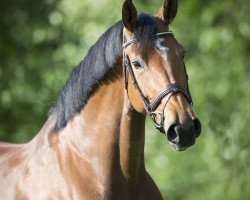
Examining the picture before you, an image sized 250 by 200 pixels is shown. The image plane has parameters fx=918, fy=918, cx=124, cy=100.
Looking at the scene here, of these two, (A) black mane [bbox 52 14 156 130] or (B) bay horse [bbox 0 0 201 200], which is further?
(A) black mane [bbox 52 14 156 130]

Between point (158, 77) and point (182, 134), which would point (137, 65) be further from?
point (182, 134)

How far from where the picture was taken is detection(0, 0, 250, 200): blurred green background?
51.3 ft

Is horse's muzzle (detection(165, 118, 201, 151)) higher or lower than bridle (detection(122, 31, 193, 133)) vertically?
lower

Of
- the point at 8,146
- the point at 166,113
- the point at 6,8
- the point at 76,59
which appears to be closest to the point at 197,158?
the point at 76,59

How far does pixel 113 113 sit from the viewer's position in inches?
255

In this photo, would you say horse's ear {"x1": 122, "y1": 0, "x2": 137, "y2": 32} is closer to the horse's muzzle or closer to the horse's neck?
the horse's neck

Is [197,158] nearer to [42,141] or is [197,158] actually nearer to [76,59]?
[76,59]

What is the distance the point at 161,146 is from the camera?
2022cm

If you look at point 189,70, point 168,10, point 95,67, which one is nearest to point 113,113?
point 95,67

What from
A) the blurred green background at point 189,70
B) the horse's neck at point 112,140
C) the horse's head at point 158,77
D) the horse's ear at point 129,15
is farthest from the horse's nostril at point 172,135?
the blurred green background at point 189,70

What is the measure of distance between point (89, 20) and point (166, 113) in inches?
520

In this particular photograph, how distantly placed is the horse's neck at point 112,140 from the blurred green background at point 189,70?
27.4 ft

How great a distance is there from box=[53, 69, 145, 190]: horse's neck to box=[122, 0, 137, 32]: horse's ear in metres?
0.39

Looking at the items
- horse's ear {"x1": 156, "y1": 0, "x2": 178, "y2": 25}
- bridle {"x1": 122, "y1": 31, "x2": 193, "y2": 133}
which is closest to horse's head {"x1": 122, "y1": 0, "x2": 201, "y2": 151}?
bridle {"x1": 122, "y1": 31, "x2": 193, "y2": 133}
